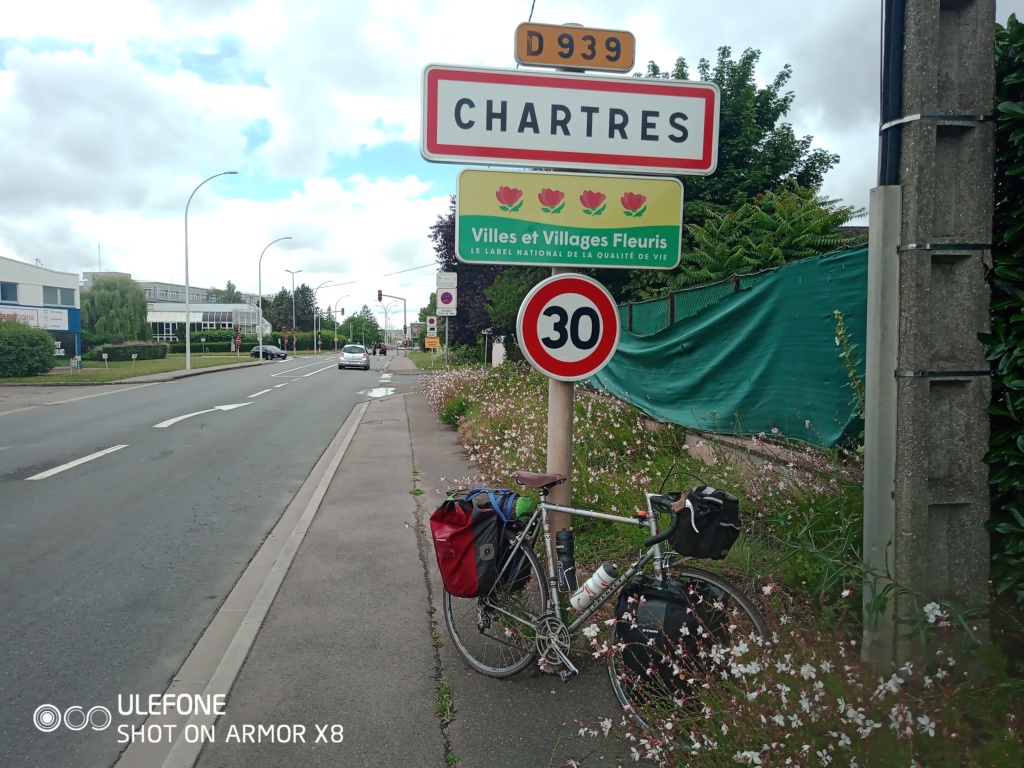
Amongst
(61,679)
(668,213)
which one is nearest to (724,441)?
(668,213)

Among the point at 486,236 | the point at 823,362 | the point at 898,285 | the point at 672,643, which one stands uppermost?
the point at 486,236

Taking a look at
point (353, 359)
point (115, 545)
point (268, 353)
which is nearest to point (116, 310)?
point (268, 353)

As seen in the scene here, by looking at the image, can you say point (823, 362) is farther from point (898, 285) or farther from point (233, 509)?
point (233, 509)

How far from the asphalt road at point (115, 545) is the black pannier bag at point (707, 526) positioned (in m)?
2.53

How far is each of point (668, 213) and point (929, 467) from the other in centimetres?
177

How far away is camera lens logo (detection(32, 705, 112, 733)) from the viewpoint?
3.46 meters

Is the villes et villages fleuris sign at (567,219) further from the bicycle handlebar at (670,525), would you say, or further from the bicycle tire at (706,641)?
the bicycle tire at (706,641)

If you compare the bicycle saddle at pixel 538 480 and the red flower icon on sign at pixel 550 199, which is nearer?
the bicycle saddle at pixel 538 480

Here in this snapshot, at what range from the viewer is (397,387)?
90.3 ft

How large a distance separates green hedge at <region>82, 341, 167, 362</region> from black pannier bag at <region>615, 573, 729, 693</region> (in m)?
51.9

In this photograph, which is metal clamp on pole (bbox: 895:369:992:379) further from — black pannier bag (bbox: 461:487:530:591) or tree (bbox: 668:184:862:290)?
tree (bbox: 668:184:862:290)

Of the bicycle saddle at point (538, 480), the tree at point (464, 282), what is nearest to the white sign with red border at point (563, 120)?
the bicycle saddle at point (538, 480)

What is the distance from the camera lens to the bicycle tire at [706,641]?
2.95 meters

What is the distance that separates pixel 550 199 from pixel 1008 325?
81.6 inches
